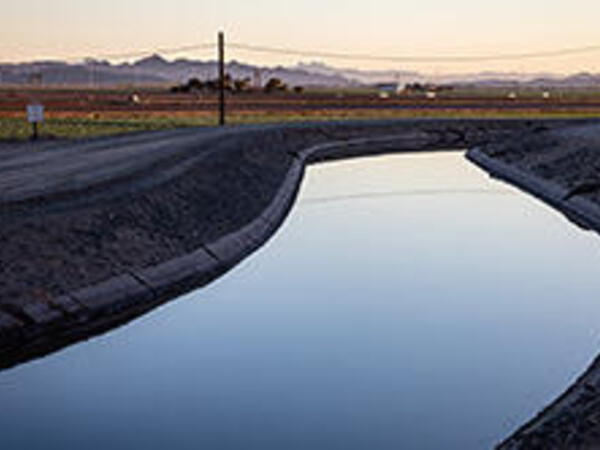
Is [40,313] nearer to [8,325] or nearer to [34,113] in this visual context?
[8,325]

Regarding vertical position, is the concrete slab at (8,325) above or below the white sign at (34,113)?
below

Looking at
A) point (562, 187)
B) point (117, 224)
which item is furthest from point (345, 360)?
point (562, 187)

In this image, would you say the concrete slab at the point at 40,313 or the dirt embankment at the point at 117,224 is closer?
the concrete slab at the point at 40,313

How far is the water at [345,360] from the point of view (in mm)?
12883

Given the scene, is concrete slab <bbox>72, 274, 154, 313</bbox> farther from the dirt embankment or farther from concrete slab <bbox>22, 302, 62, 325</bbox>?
concrete slab <bbox>22, 302, 62, 325</bbox>

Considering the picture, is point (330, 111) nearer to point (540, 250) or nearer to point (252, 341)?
point (540, 250)

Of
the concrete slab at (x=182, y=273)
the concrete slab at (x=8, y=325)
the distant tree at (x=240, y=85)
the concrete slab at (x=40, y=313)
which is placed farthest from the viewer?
the distant tree at (x=240, y=85)

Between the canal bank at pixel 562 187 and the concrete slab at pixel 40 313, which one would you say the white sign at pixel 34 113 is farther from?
the concrete slab at pixel 40 313

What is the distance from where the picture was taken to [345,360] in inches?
633

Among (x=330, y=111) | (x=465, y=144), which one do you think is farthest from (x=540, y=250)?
(x=330, y=111)

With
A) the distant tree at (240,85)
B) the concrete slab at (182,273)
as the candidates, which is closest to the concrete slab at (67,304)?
the concrete slab at (182,273)

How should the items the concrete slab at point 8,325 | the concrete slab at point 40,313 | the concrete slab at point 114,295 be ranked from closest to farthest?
the concrete slab at point 8,325, the concrete slab at point 40,313, the concrete slab at point 114,295

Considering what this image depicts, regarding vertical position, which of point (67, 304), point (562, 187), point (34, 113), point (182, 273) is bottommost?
point (562, 187)

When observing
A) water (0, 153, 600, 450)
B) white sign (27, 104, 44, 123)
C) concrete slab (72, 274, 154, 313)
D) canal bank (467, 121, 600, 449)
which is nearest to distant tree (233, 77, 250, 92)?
canal bank (467, 121, 600, 449)
